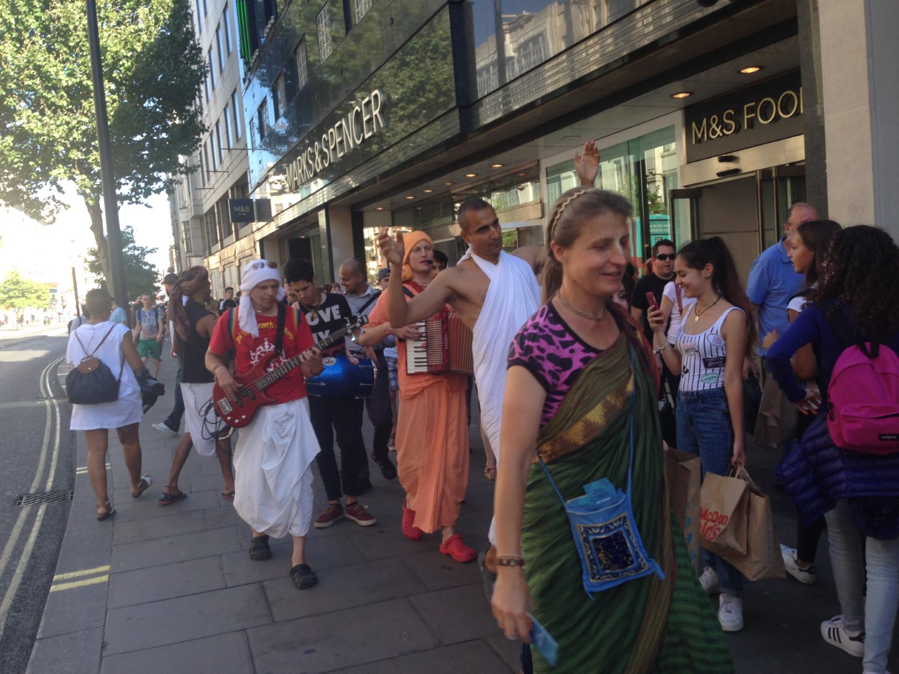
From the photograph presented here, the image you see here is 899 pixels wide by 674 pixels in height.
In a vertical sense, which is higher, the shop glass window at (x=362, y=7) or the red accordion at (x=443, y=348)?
the shop glass window at (x=362, y=7)

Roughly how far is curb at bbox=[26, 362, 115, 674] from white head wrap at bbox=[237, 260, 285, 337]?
183 cm

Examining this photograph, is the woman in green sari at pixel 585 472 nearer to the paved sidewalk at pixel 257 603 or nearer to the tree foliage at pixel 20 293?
the paved sidewalk at pixel 257 603

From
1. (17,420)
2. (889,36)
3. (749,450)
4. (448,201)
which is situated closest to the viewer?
(889,36)

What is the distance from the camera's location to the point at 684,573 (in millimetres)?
2268

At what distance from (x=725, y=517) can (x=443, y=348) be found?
7.11 feet

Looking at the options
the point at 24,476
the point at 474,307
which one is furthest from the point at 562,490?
the point at 24,476

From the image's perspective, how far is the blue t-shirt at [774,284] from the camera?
5.48 meters

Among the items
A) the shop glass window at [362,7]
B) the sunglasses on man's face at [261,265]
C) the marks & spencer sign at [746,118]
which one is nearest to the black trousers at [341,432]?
the sunglasses on man's face at [261,265]

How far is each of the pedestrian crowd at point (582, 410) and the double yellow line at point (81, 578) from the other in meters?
1.06

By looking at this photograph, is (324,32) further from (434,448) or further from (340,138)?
(434,448)

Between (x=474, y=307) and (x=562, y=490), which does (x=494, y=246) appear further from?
(x=562, y=490)

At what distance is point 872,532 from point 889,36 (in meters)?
3.83

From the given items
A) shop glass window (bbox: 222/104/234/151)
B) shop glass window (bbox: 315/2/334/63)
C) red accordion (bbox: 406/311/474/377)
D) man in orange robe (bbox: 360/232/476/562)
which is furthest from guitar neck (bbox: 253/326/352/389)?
shop glass window (bbox: 222/104/234/151)

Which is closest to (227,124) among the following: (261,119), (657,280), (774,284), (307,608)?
(261,119)
